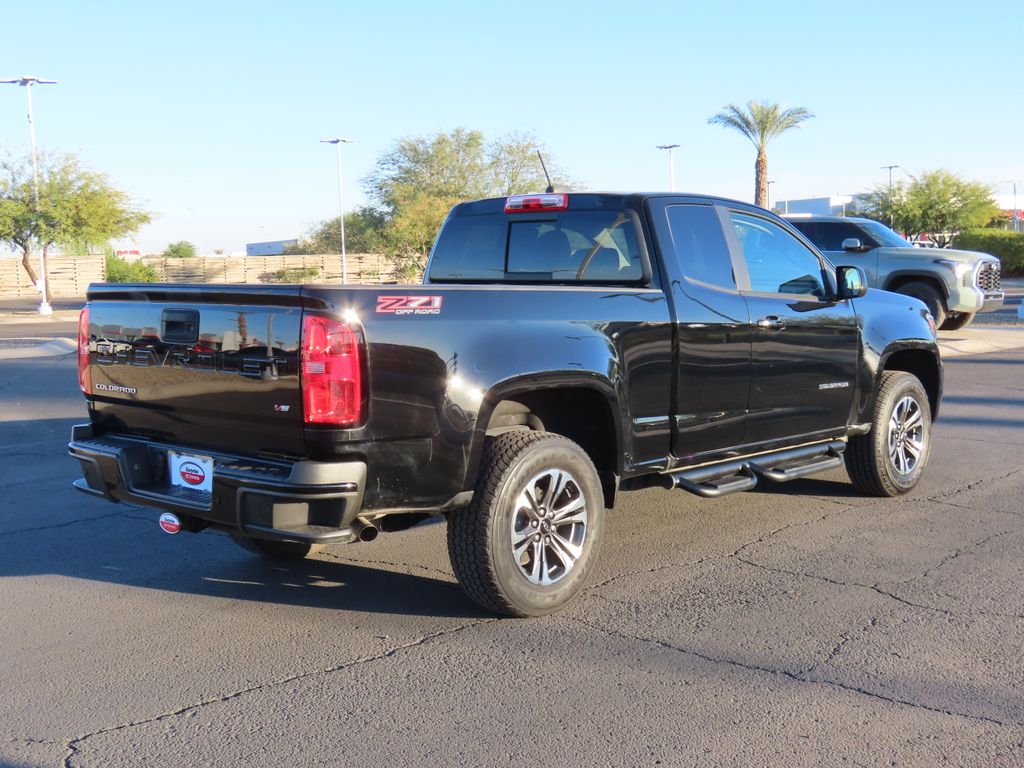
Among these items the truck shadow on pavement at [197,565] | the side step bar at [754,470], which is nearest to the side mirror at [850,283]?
the side step bar at [754,470]

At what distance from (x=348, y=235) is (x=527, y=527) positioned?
6707 cm

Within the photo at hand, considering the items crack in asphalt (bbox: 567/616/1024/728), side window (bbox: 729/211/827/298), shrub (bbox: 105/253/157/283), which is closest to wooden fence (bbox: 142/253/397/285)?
shrub (bbox: 105/253/157/283)

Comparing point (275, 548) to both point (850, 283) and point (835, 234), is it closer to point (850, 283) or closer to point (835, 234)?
point (850, 283)

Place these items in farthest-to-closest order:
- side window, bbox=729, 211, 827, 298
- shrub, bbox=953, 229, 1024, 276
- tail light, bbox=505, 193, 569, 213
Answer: shrub, bbox=953, 229, 1024, 276 → side window, bbox=729, 211, 827, 298 → tail light, bbox=505, 193, 569, 213

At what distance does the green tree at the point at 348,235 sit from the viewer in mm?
63656

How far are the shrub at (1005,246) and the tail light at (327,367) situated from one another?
154 ft

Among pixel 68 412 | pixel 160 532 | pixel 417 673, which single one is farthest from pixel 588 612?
pixel 68 412

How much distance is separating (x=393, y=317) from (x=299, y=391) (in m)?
0.48

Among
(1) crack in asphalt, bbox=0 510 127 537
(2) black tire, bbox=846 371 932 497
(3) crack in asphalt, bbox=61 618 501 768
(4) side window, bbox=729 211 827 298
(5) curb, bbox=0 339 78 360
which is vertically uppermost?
(4) side window, bbox=729 211 827 298

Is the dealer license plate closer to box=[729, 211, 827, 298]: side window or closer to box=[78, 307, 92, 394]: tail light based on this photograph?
box=[78, 307, 92, 394]: tail light

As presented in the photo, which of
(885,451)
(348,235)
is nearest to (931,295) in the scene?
(885,451)

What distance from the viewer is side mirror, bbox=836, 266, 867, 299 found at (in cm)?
657

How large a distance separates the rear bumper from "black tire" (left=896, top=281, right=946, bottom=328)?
1584cm

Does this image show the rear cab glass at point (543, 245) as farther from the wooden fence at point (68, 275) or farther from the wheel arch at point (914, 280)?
the wooden fence at point (68, 275)
